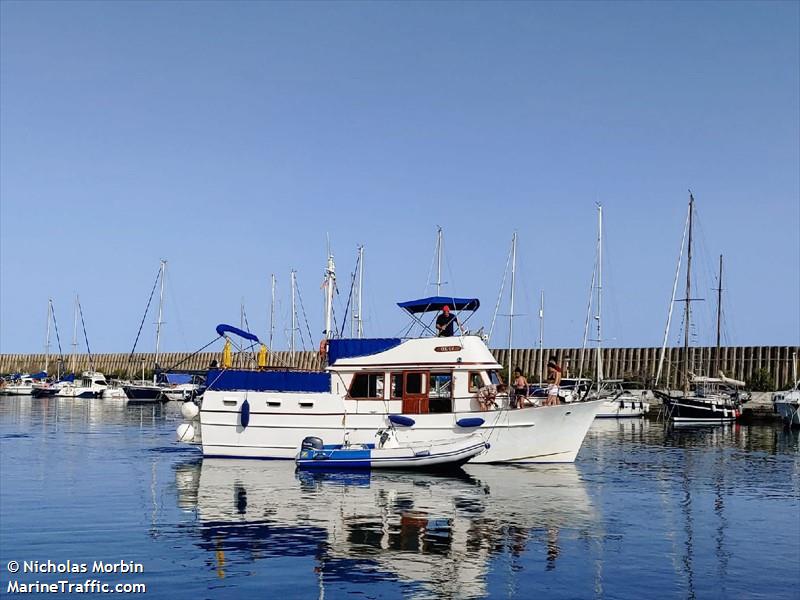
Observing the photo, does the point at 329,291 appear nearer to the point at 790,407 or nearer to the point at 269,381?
the point at 269,381

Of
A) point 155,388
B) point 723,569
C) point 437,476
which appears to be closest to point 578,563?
point 723,569

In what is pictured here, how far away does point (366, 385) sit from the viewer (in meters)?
30.9

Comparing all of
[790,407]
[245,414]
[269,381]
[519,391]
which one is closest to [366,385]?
[269,381]

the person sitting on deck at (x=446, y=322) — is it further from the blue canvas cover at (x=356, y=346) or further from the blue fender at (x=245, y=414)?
the blue fender at (x=245, y=414)

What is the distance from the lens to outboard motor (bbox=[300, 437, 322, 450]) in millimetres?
28873

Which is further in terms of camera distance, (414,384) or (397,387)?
(397,387)

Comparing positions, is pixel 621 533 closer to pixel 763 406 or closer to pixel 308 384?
pixel 308 384

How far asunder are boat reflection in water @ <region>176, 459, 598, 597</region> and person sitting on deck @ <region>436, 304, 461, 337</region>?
5126mm

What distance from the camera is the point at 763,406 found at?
68.4 meters

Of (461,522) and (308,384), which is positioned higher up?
(308,384)

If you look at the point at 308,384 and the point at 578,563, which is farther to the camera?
the point at 308,384

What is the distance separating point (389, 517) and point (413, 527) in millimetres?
1298

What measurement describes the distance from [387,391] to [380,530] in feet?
37.2

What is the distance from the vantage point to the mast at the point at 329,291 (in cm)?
3303
